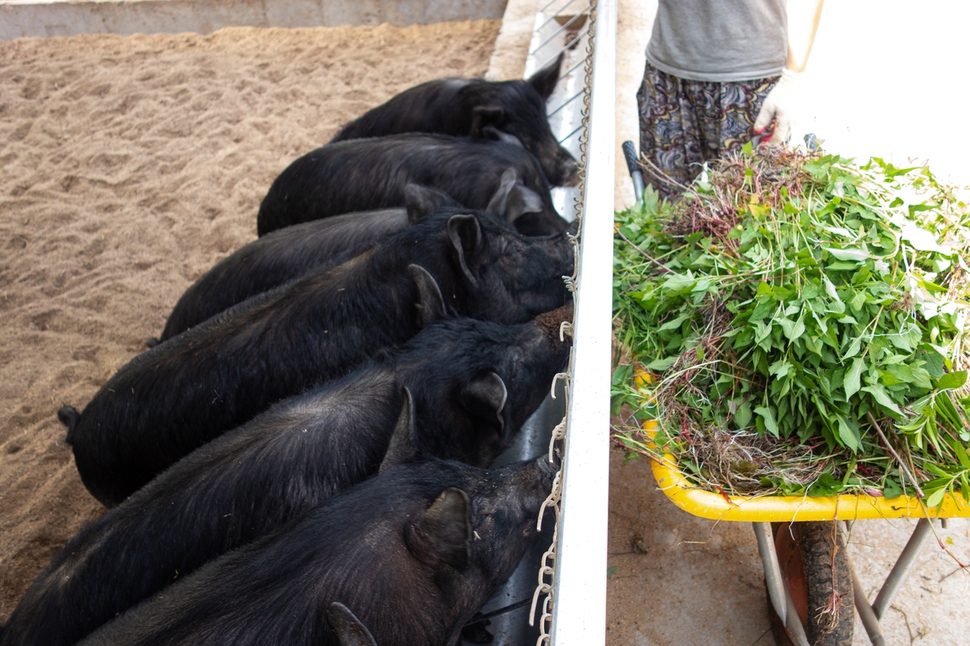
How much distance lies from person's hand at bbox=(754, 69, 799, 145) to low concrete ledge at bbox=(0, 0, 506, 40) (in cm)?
556

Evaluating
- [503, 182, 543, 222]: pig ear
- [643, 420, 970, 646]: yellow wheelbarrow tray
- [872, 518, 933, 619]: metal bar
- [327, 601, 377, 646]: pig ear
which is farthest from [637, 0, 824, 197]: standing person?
[327, 601, 377, 646]: pig ear

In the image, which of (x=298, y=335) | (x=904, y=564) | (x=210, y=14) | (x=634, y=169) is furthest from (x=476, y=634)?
(x=210, y=14)

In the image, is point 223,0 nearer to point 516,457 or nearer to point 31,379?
point 31,379

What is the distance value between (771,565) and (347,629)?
1.44 metres

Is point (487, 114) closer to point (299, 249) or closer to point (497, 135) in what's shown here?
point (497, 135)

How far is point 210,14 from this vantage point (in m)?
8.48

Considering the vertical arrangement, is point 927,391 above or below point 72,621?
above

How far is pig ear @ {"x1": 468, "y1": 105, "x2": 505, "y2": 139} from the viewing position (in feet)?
13.8

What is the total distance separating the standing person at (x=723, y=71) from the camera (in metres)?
3.27

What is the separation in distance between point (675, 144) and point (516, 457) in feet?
6.21

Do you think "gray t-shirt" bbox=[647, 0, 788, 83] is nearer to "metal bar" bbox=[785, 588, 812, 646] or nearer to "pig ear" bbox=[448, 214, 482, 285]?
"pig ear" bbox=[448, 214, 482, 285]

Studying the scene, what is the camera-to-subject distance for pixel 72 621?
2.14m

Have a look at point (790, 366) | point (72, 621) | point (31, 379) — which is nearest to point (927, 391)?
point (790, 366)

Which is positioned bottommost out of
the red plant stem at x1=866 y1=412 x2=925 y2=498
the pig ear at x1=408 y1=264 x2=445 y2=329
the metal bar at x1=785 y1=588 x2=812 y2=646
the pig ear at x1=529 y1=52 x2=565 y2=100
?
the metal bar at x1=785 y1=588 x2=812 y2=646
